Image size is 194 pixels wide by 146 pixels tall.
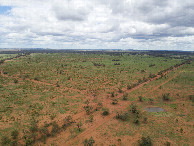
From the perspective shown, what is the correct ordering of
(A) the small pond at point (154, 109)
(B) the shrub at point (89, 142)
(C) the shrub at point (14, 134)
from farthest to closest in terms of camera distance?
(A) the small pond at point (154, 109) < (C) the shrub at point (14, 134) < (B) the shrub at point (89, 142)

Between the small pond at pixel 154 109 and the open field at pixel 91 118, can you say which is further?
the small pond at pixel 154 109

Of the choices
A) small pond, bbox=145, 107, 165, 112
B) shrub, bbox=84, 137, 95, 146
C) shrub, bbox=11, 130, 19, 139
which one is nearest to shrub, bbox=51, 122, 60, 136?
shrub, bbox=11, 130, 19, 139

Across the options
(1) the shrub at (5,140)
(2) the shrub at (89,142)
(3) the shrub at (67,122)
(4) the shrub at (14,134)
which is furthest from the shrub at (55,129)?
(1) the shrub at (5,140)

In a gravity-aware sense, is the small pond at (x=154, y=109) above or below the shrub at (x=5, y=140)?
above

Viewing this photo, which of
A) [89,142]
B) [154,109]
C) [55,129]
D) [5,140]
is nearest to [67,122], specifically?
[55,129]

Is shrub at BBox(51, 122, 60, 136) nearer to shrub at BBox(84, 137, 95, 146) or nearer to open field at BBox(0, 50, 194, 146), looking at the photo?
open field at BBox(0, 50, 194, 146)

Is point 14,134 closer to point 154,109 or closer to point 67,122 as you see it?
point 67,122

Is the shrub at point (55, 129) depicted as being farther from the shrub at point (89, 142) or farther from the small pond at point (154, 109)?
the small pond at point (154, 109)

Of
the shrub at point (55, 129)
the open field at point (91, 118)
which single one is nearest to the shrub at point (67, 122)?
the open field at point (91, 118)

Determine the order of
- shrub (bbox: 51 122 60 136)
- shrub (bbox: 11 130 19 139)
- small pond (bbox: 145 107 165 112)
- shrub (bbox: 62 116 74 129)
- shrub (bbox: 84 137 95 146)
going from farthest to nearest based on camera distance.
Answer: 1. small pond (bbox: 145 107 165 112)
2. shrub (bbox: 62 116 74 129)
3. shrub (bbox: 51 122 60 136)
4. shrub (bbox: 11 130 19 139)
5. shrub (bbox: 84 137 95 146)

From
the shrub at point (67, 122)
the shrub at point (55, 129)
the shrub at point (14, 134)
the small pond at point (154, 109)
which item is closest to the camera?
the shrub at point (14, 134)

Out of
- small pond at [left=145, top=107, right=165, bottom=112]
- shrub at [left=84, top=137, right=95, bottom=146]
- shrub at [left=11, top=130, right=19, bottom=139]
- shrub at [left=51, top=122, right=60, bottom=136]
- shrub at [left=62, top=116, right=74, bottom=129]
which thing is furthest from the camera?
small pond at [left=145, top=107, right=165, bottom=112]

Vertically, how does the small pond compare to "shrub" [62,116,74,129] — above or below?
above
